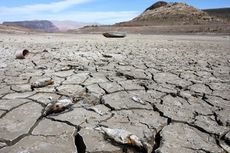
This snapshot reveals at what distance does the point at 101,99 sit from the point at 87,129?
0.61 meters

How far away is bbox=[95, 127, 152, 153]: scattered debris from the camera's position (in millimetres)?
1440

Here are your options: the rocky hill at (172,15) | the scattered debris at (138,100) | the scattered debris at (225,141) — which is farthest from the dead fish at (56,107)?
the rocky hill at (172,15)

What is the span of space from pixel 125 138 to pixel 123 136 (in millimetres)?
23

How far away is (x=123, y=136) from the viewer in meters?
1.51

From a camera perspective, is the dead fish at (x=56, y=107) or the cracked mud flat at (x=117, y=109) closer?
the cracked mud flat at (x=117, y=109)

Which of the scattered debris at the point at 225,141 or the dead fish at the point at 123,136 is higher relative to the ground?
the dead fish at the point at 123,136

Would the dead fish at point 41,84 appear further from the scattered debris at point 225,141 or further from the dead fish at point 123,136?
the scattered debris at point 225,141

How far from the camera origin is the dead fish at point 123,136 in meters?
1.46

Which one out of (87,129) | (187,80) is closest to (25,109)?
(87,129)

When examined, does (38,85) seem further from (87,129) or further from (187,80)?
(187,80)

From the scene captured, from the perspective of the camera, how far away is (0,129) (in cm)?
165

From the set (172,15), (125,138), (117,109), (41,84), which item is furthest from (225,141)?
(172,15)

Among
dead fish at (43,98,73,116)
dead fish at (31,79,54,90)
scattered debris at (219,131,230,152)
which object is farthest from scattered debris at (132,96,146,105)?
dead fish at (31,79,54,90)

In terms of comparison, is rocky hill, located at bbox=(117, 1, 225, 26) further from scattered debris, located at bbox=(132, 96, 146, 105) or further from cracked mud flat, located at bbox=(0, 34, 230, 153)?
scattered debris, located at bbox=(132, 96, 146, 105)
